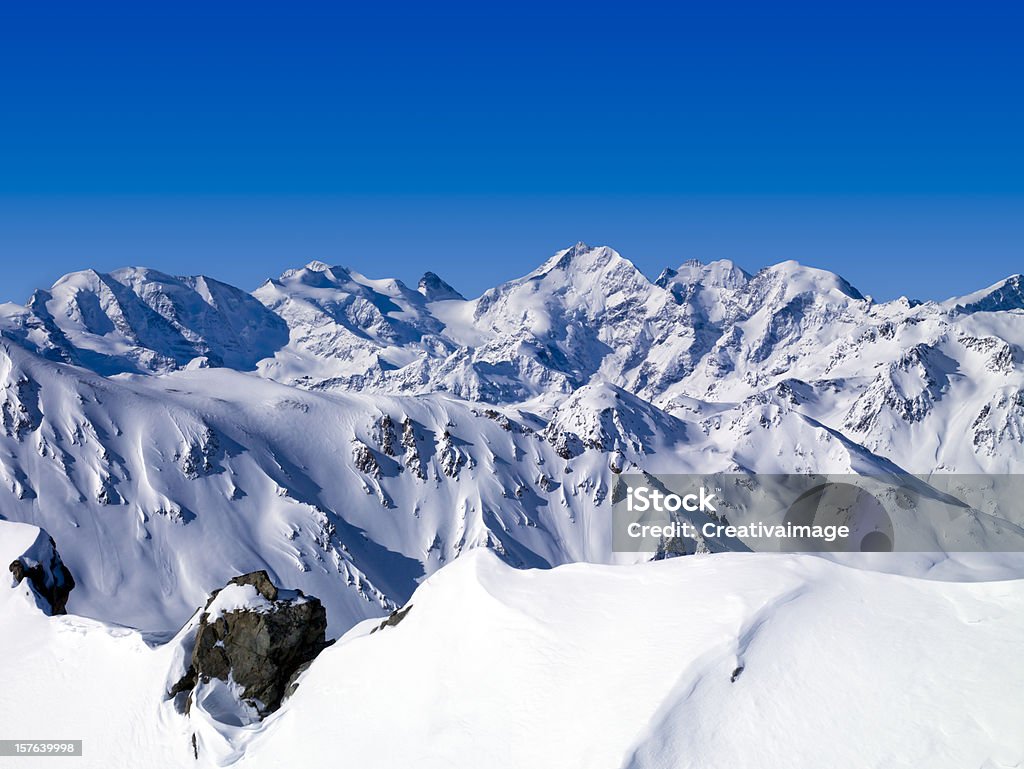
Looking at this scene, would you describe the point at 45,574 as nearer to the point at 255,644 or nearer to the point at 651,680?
the point at 255,644

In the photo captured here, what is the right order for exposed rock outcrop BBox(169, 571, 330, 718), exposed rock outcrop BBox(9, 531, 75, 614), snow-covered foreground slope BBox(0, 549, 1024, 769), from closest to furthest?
snow-covered foreground slope BBox(0, 549, 1024, 769) < exposed rock outcrop BBox(169, 571, 330, 718) < exposed rock outcrop BBox(9, 531, 75, 614)

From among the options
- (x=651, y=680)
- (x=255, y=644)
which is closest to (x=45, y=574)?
(x=255, y=644)

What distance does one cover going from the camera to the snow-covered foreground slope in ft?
75.6

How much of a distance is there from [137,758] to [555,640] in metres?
18.7

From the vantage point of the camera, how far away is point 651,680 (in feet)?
84.4

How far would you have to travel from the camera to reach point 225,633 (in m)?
37.3

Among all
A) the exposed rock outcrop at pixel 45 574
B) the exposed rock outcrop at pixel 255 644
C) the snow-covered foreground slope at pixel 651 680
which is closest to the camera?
the snow-covered foreground slope at pixel 651 680

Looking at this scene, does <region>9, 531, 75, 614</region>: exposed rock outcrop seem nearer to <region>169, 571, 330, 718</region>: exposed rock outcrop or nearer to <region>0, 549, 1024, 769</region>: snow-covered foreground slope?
<region>0, 549, 1024, 769</region>: snow-covered foreground slope

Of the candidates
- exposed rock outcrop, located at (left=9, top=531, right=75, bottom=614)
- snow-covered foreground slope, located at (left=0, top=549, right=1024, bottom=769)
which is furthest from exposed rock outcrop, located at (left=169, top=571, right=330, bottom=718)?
exposed rock outcrop, located at (left=9, top=531, right=75, bottom=614)

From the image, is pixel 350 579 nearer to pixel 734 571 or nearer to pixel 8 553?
pixel 8 553

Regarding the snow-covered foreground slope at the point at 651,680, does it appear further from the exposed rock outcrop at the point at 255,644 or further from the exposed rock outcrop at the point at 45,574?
the exposed rock outcrop at the point at 45,574

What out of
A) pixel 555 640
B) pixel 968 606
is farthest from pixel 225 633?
pixel 968 606

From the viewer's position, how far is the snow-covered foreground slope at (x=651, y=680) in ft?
75.6

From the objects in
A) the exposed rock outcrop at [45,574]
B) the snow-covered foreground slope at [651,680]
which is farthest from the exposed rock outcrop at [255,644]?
the exposed rock outcrop at [45,574]
